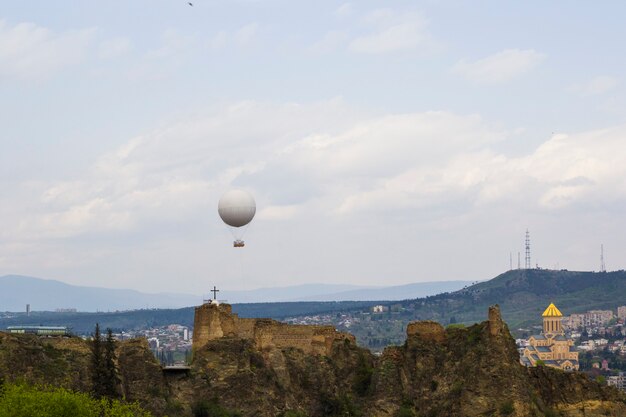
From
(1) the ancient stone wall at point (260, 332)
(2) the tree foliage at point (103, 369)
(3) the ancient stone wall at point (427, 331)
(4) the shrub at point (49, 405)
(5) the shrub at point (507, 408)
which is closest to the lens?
(4) the shrub at point (49, 405)

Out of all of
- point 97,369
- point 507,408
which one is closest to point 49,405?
point 97,369

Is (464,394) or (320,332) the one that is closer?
(464,394)

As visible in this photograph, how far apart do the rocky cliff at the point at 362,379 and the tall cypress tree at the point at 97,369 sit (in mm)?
681

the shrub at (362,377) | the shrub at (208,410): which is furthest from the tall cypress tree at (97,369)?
the shrub at (362,377)

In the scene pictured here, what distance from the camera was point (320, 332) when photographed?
103 m

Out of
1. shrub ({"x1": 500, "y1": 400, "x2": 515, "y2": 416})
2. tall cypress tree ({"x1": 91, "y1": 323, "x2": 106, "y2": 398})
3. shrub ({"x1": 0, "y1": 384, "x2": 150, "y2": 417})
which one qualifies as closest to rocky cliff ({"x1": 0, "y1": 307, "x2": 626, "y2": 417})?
shrub ({"x1": 500, "y1": 400, "x2": 515, "y2": 416})

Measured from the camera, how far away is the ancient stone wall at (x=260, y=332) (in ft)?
322

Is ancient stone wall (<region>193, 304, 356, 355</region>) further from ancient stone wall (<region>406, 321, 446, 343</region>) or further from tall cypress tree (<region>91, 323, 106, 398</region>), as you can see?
tall cypress tree (<region>91, 323, 106, 398</region>)

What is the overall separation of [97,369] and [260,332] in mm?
14625

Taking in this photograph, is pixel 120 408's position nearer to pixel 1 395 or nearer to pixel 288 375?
pixel 1 395

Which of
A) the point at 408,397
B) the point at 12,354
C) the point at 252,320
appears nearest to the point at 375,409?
the point at 408,397

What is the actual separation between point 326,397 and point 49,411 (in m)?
29.8

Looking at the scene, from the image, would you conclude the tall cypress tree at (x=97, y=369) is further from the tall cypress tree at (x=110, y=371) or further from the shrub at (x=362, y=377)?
the shrub at (x=362, y=377)

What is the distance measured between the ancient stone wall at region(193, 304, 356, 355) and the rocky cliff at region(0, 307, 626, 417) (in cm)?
47
